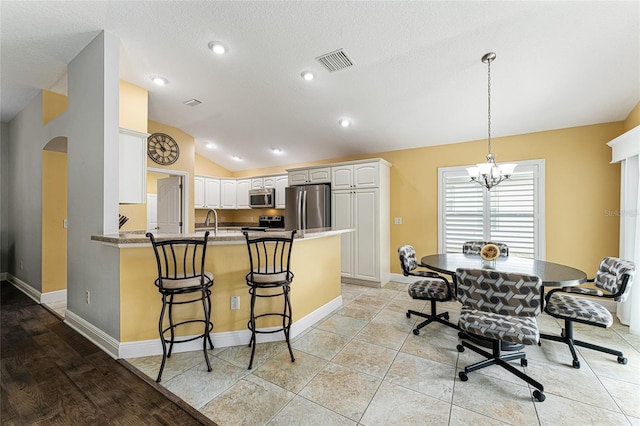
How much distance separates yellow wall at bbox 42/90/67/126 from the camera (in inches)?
149

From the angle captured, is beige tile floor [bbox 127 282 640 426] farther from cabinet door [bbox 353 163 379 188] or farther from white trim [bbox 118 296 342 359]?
cabinet door [bbox 353 163 379 188]

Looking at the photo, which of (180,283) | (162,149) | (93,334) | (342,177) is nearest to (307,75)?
(342,177)

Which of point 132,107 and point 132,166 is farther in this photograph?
point 132,107

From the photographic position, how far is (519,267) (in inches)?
106

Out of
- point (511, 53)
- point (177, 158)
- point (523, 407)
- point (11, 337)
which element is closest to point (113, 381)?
point (11, 337)

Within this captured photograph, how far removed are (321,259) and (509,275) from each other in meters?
1.98

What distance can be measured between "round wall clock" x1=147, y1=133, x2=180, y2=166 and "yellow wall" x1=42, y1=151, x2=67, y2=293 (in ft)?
3.88

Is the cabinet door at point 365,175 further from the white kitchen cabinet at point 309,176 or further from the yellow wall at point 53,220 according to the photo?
the yellow wall at point 53,220

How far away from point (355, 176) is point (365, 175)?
Answer: 7.5 inches

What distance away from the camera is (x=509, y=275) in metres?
1.94

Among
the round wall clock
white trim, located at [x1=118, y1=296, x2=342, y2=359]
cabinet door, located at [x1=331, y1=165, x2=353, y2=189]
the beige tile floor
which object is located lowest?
the beige tile floor

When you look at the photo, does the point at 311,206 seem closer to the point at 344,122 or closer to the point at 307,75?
the point at 344,122

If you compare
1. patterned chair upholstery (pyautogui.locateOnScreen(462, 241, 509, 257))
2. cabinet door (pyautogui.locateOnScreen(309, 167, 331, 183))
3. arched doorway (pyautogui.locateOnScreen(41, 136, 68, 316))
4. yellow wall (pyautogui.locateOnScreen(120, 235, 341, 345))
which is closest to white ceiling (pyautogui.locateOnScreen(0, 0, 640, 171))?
cabinet door (pyautogui.locateOnScreen(309, 167, 331, 183))

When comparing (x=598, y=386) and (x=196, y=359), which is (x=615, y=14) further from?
(x=196, y=359)
